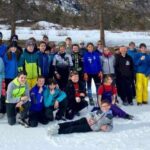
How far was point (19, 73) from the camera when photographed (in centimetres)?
837

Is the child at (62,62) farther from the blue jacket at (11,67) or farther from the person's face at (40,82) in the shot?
the person's face at (40,82)

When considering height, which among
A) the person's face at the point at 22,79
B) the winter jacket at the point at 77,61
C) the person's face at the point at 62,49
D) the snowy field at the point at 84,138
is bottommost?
the snowy field at the point at 84,138

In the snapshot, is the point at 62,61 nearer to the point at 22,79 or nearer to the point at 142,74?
the point at 22,79

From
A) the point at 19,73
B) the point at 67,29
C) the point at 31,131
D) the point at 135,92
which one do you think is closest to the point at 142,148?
the point at 31,131

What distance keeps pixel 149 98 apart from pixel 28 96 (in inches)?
152

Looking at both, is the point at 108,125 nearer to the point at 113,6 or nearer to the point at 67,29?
the point at 113,6

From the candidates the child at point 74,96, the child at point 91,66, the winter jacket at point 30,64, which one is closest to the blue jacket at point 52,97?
the child at point 74,96

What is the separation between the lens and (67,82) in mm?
9727

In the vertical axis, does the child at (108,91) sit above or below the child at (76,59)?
below

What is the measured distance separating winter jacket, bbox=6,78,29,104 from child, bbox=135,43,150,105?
117 inches

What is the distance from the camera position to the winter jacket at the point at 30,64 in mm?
8883

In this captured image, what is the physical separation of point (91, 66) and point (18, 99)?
89.2 inches

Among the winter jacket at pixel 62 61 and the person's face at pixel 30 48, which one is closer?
the person's face at pixel 30 48

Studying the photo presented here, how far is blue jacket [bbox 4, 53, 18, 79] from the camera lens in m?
8.77
